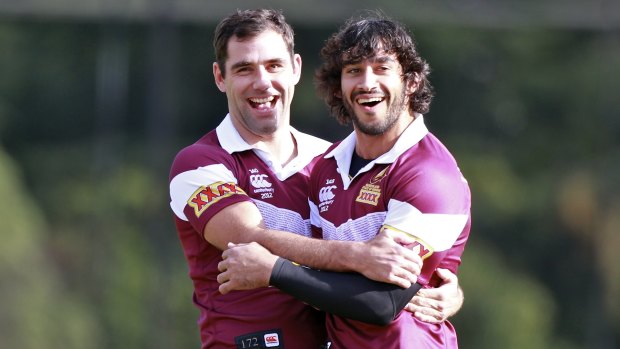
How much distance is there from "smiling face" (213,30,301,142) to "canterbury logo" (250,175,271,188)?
22cm

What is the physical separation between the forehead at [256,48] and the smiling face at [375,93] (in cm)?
49

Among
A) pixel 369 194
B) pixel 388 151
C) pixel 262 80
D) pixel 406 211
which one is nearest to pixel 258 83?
pixel 262 80

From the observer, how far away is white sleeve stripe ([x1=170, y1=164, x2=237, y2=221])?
5496 millimetres

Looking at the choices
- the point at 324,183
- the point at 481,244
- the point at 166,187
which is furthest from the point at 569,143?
the point at 324,183

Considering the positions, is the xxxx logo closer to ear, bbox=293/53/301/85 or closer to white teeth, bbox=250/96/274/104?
white teeth, bbox=250/96/274/104

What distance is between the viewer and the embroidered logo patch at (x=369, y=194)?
518 cm

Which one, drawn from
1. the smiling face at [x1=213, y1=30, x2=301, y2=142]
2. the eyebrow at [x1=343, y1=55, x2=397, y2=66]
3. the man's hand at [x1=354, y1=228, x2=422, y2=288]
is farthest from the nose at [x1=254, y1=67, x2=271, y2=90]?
the man's hand at [x1=354, y1=228, x2=422, y2=288]

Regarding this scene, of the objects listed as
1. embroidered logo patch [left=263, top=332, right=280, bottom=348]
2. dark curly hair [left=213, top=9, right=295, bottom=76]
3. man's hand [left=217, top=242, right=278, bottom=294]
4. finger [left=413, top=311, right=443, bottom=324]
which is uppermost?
dark curly hair [left=213, top=9, right=295, bottom=76]

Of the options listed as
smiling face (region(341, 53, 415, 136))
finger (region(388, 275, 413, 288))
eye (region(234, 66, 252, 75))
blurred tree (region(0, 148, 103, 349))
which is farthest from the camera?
blurred tree (region(0, 148, 103, 349))

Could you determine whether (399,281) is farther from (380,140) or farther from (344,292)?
(380,140)

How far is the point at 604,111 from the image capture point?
14469 mm

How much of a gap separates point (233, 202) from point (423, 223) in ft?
2.84

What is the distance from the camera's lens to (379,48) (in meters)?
5.39

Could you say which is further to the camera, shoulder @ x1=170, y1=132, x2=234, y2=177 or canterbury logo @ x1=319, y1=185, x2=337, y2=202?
shoulder @ x1=170, y1=132, x2=234, y2=177
